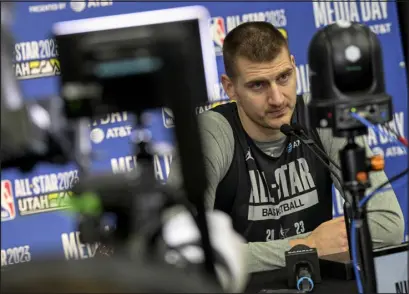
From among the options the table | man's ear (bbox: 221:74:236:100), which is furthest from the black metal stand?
man's ear (bbox: 221:74:236:100)

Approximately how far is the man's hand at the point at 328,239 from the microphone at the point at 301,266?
15.3 inches

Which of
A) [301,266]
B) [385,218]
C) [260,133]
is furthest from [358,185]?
[260,133]

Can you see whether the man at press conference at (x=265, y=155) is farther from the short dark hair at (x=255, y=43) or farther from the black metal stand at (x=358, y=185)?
the black metal stand at (x=358, y=185)

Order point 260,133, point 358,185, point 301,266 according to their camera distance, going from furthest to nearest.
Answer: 1. point 260,133
2. point 301,266
3. point 358,185

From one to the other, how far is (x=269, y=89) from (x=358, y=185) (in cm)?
131

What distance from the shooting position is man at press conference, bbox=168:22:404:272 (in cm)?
251

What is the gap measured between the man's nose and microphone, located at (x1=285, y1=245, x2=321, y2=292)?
82 cm

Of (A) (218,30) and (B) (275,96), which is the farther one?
(A) (218,30)

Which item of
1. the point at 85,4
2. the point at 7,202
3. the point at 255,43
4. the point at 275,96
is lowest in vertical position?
the point at 7,202

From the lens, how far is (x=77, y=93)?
78 centimetres

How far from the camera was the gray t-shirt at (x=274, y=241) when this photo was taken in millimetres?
2189

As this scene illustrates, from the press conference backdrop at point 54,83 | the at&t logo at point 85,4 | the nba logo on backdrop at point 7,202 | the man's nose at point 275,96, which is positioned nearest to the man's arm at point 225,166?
the man's nose at point 275,96

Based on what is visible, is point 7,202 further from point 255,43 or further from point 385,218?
point 385,218

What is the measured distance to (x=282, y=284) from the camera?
6.05ft
